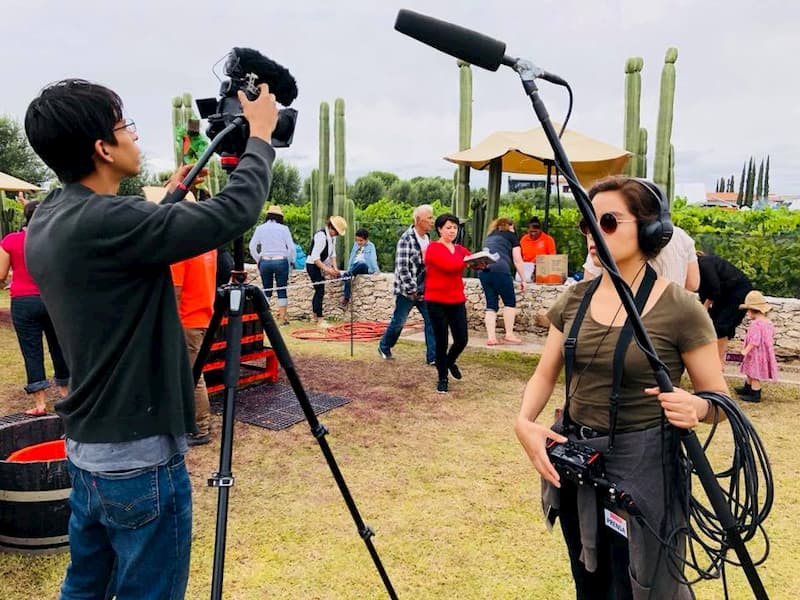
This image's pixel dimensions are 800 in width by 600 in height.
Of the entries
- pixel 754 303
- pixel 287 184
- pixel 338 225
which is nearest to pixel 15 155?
pixel 287 184

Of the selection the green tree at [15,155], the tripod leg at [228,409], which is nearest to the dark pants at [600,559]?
the tripod leg at [228,409]

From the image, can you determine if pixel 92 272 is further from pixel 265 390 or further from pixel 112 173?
pixel 265 390

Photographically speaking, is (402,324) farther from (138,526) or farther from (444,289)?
(138,526)

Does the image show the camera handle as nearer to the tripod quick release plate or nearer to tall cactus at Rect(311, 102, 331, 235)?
the tripod quick release plate

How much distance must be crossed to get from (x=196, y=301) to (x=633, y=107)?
803 centimetres

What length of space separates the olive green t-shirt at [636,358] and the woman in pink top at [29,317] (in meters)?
4.28

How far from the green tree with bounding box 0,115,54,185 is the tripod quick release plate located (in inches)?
1365

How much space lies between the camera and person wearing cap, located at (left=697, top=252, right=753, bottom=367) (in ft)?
20.0

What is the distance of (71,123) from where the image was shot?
1.54 metres

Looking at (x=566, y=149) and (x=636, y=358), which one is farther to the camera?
(x=566, y=149)

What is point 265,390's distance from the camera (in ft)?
20.8

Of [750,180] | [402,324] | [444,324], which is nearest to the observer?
[444,324]

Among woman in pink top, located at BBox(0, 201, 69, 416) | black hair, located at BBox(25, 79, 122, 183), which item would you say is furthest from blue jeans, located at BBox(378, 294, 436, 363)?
black hair, located at BBox(25, 79, 122, 183)

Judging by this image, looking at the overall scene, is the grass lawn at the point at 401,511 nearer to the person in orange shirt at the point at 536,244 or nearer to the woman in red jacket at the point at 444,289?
the woman in red jacket at the point at 444,289
